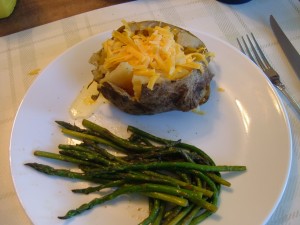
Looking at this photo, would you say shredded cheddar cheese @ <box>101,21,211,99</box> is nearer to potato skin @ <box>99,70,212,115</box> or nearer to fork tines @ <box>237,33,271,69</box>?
potato skin @ <box>99,70,212,115</box>

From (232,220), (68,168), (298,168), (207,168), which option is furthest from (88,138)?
(298,168)

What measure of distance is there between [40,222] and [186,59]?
769mm

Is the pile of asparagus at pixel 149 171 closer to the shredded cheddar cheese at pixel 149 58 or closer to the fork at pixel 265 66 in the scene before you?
the shredded cheddar cheese at pixel 149 58

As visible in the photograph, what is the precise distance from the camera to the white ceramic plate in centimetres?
112

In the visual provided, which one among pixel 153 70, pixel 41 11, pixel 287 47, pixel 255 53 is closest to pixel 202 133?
pixel 153 70

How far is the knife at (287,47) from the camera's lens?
1.55 m

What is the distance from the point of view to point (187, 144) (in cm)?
126

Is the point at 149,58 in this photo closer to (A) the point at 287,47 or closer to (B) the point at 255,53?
(B) the point at 255,53

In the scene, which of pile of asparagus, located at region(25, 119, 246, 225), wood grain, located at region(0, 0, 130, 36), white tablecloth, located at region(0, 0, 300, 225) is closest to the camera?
pile of asparagus, located at region(25, 119, 246, 225)

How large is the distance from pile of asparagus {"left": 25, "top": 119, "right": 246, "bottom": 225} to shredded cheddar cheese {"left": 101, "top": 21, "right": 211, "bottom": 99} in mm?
210

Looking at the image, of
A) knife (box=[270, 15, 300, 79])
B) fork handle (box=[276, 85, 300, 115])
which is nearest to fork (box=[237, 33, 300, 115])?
fork handle (box=[276, 85, 300, 115])

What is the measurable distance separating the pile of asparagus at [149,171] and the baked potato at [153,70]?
144 millimetres

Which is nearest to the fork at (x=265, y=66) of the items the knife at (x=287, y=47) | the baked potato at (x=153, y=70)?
the knife at (x=287, y=47)

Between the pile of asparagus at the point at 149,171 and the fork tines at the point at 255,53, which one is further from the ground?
the fork tines at the point at 255,53
